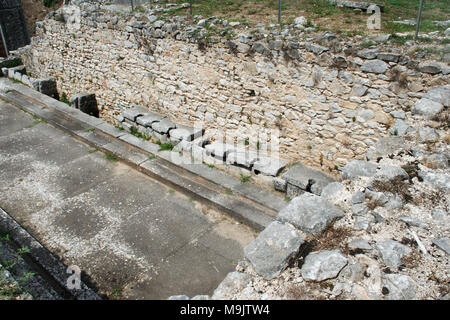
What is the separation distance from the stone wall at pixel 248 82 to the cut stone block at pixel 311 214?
2.23 metres

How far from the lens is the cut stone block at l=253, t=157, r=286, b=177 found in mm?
5922

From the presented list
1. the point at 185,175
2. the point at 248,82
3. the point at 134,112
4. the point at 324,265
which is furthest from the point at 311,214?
the point at 134,112

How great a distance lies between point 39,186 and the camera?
6.35m

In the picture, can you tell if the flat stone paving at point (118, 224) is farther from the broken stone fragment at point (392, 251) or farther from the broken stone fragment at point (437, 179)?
the broken stone fragment at point (437, 179)

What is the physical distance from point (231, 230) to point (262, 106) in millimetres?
2521

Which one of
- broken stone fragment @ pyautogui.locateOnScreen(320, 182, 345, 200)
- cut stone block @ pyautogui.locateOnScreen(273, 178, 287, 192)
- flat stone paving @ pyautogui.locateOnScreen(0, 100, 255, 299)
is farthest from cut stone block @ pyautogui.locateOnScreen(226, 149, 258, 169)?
broken stone fragment @ pyautogui.locateOnScreen(320, 182, 345, 200)

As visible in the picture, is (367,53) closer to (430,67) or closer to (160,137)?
(430,67)

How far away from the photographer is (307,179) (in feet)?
18.7

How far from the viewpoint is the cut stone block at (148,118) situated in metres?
7.74

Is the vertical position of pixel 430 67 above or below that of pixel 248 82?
above

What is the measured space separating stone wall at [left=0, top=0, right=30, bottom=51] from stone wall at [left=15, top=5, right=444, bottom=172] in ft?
21.8

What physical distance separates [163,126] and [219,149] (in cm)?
163
